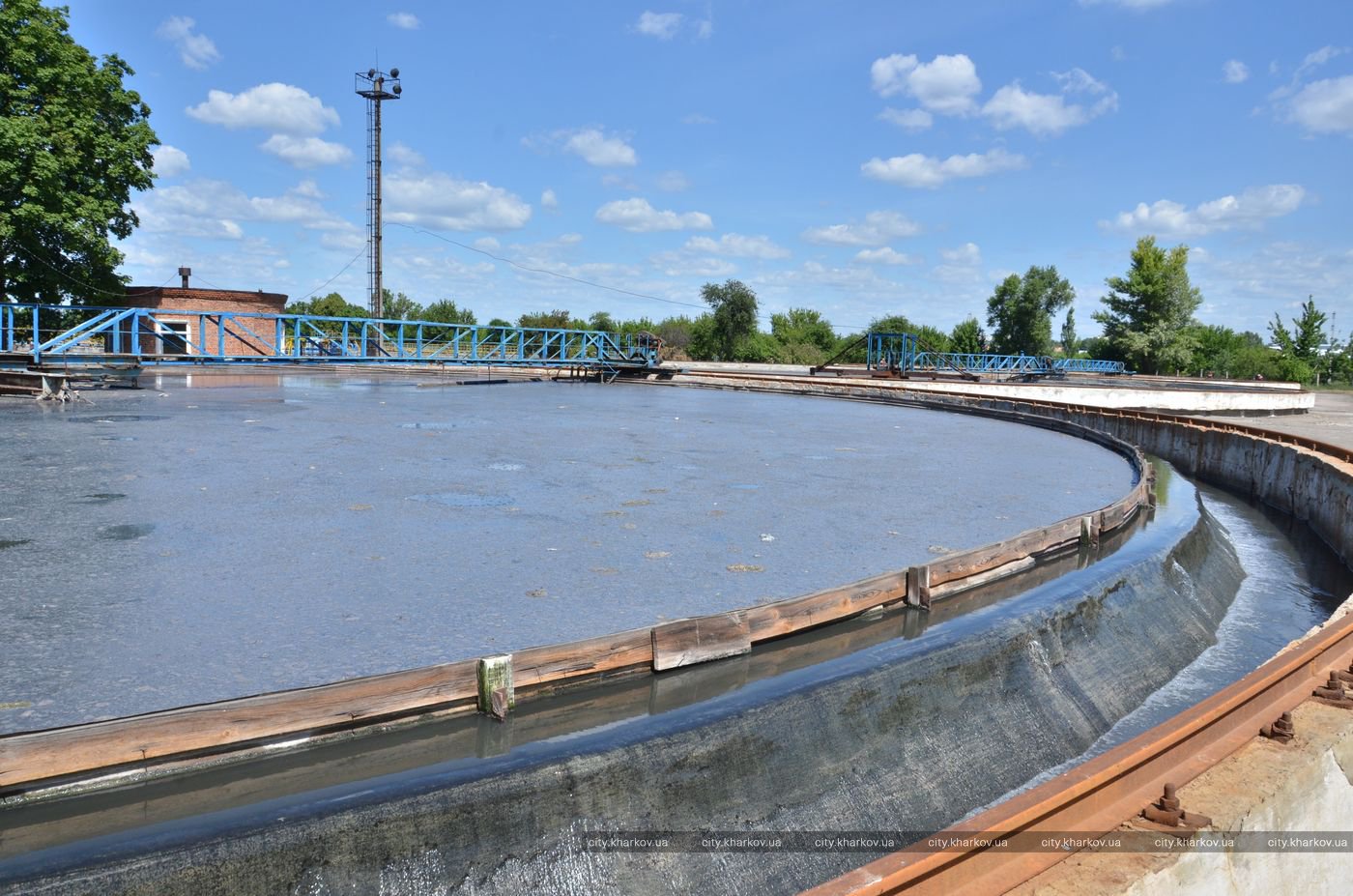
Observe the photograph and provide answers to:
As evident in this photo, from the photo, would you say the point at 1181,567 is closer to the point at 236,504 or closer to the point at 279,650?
the point at 279,650

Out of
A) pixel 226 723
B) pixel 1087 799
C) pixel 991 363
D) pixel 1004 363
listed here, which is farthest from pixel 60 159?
pixel 1004 363

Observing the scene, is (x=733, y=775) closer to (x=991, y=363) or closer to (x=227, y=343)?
(x=227, y=343)

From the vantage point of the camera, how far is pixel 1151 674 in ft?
24.9

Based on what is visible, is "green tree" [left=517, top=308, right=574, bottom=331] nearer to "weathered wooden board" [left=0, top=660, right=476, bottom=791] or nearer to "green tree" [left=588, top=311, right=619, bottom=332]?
"green tree" [left=588, top=311, right=619, bottom=332]

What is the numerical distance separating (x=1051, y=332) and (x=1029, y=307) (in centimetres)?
387

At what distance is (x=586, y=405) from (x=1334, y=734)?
68.4 feet

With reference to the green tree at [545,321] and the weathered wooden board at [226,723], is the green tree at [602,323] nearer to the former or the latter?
the green tree at [545,321]

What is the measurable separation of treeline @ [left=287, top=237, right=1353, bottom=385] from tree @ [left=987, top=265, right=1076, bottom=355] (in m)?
0.10

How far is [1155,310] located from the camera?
73.9 meters

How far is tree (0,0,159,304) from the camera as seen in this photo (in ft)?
82.4

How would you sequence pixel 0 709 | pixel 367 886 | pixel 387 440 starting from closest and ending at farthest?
pixel 367 886 → pixel 0 709 → pixel 387 440

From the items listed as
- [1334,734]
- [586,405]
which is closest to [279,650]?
[1334,734]

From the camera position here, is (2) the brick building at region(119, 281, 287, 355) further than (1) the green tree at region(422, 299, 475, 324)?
No

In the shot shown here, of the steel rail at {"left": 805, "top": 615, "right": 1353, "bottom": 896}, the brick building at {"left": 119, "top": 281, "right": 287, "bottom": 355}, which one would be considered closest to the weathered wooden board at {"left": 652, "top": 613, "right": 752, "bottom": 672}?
the steel rail at {"left": 805, "top": 615, "right": 1353, "bottom": 896}
